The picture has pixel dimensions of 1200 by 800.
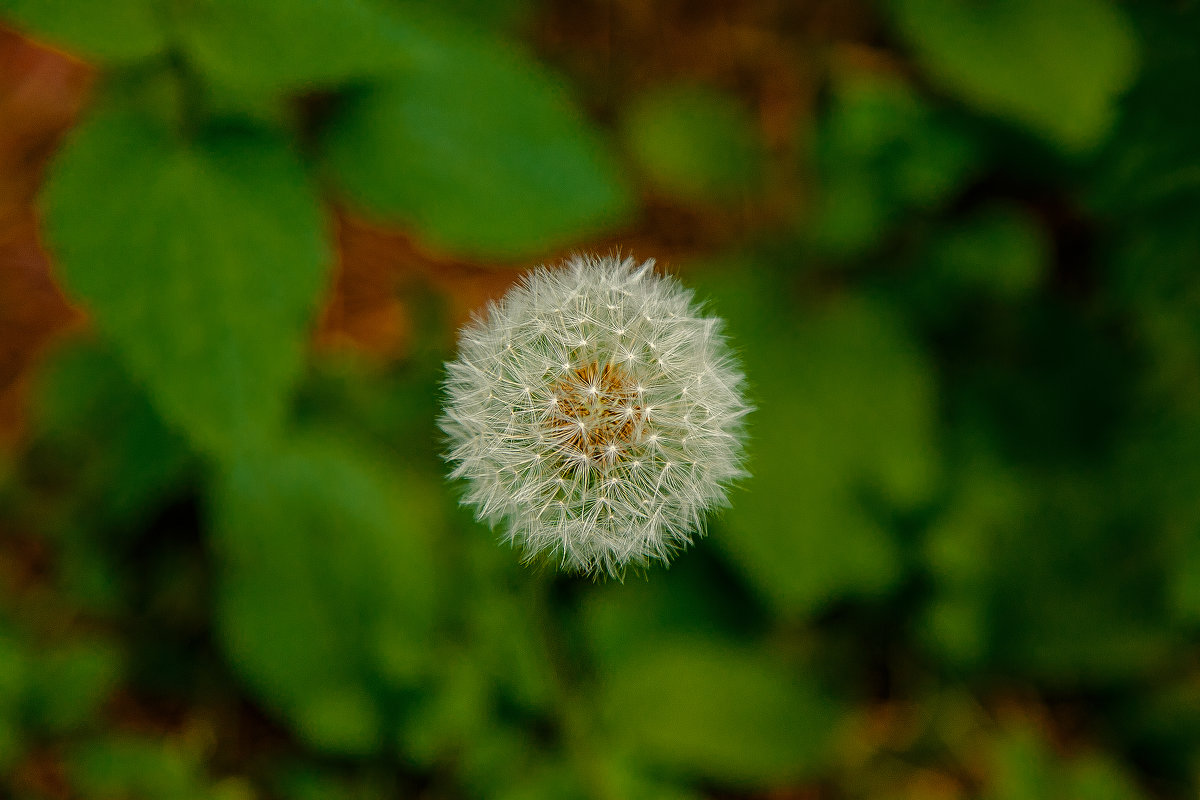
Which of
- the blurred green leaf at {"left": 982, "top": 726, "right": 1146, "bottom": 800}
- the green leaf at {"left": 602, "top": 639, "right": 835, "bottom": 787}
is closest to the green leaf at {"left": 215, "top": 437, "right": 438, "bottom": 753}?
the green leaf at {"left": 602, "top": 639, "right": 835, "bottom": 787}

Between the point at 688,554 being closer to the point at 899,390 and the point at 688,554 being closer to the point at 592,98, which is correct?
the point at 899,390

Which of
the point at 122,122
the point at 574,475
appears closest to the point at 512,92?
the point at 122,122

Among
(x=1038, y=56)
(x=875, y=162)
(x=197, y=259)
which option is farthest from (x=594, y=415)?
(x=1038, y=56)

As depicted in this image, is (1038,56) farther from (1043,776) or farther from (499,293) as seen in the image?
(1043,776)

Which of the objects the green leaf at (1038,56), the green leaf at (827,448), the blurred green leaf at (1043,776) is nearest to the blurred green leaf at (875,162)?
the green leaf at (1038,56)

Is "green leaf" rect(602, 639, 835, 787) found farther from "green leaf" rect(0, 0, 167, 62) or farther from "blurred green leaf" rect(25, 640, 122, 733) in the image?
"green leaf" rect(0, 0, 167, 62)

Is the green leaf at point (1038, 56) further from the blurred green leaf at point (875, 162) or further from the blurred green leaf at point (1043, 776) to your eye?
the blurred green leaf at point (1043, 776)
